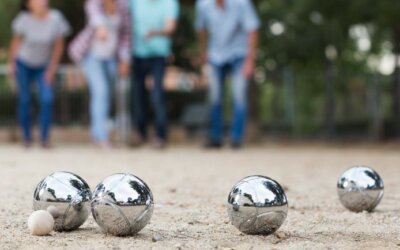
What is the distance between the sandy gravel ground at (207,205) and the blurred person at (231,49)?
4.81ft

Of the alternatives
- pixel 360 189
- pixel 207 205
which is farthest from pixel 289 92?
pixel 360 189

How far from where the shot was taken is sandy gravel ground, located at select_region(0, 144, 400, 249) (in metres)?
3.11

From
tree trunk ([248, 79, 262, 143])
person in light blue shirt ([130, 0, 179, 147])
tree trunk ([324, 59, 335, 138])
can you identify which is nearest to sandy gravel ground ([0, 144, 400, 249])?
person in light blue shirt ([130, 0, 179, 147])

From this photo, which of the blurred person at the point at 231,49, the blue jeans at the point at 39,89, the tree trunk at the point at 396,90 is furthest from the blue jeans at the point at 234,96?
the tree trunk at the point at 396,90

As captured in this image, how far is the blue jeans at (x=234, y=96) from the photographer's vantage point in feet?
32.7

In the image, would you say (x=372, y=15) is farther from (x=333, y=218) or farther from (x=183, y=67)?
(x=333, y=218)

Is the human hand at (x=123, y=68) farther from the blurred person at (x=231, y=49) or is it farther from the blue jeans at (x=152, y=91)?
the blurred person at (x=231, y=49)

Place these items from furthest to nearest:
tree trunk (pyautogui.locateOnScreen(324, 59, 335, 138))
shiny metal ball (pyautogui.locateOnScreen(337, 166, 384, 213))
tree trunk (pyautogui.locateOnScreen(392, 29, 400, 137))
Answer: tree trunk (pyautogui.locateOnScreen(324, 59, 335, 138)), tree trunk (pyautogui.locateOnScreen(392, 29, 400, 137)), shiny metal ball (pyautogui.locateOnScreen(337, 166, 384, 213))

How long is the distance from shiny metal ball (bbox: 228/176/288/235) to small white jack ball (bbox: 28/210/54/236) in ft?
2.50

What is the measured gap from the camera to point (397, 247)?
3074 millimetres

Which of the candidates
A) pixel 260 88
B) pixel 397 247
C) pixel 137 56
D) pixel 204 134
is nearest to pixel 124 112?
pixel 137 56

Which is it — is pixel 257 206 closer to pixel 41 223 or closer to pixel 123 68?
pixel 41 223

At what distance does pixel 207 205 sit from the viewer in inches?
173

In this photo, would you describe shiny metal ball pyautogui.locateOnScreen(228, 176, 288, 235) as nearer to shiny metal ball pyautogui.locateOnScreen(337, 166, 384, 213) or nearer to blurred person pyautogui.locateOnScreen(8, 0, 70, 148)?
shiny metal ball pyautogui.locateOnScreen(337, 166, 384, 213)
